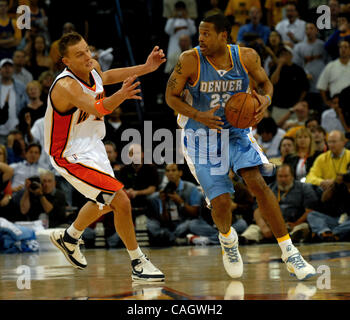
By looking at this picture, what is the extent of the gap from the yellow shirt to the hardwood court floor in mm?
1100

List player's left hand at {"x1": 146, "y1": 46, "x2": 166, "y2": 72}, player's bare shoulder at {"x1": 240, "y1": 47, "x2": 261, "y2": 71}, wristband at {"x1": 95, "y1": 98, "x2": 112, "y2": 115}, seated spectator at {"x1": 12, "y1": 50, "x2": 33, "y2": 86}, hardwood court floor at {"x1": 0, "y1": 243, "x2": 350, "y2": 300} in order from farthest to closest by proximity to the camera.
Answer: seated spectator at {"x1": 12, "y1": 50, "x2": 33, "y2": 86} → player's left hand at {"x1": 146, "y1": 46, "x2": 166, "y2": 72} → player's bare shoulder at {"x1": 240, "y1": 47, "x2": 261, "y2": 71} → wristband at {"x1": 95, "y1": 98, "x2": 112, "y2": 115} → hardwood court floor at {"x1": 0, "y1": 243, "x2": 350, "y2": 300}

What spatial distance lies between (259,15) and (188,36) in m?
1.30

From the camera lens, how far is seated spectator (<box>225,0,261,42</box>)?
12.1 metres

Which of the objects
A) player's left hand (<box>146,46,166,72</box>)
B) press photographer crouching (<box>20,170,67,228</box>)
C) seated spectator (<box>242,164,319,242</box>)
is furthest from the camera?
press photographer crouching (<box>20,170,67,228</box>)

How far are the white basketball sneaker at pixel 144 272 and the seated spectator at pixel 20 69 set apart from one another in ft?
22.5

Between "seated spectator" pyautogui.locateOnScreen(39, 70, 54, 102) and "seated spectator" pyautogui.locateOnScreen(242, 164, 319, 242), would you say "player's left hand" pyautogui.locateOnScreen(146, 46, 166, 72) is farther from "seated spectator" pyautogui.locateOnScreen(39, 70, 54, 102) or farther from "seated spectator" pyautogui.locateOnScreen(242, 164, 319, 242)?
"seated spectator" pyautogui.locateOnScreen(39, 70, 54, 102)

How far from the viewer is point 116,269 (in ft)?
20.3

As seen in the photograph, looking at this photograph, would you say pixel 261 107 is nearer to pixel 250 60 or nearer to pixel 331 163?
pixel 250 60

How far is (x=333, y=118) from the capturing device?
32.9 feet

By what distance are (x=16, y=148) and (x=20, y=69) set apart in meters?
2.04

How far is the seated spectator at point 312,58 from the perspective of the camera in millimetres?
10977

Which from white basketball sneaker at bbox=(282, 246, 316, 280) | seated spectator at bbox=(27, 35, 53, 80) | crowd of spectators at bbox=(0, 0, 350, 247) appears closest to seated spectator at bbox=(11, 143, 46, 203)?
crowd of spectators at bbox=(0, 0, 350, 247)
